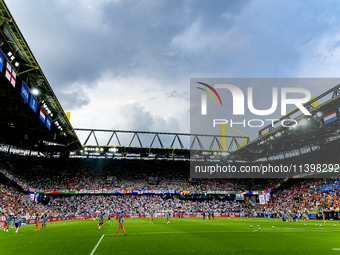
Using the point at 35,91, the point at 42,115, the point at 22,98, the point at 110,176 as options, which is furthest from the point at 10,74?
the point at 110,176

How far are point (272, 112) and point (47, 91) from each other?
28532mm

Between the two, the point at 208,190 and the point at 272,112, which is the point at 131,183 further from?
the point at 272,112

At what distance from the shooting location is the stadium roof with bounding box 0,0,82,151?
18984 mm

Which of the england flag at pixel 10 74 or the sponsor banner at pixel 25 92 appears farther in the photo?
the sponsor banner at pixel 25 92

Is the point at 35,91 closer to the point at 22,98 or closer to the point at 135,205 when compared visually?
the point at 22,98

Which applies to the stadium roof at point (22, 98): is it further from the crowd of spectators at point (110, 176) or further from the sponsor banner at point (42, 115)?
the crowd of spectators at point (110, 176)

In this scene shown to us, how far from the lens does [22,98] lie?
94.3 feet

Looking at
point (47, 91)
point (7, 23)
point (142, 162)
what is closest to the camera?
point (7, 23)

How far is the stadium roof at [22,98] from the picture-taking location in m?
19.0

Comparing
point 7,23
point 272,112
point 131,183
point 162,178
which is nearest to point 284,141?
point 272,112

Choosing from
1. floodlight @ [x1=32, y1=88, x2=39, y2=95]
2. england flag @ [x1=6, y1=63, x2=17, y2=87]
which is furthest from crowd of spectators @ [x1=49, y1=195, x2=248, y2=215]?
england flag @ [x1=6, y1=63, x2=17, y2=87]

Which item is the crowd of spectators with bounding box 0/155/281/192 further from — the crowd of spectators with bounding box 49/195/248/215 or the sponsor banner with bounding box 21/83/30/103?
the sponsor banner with bounding box 21/83/30/103

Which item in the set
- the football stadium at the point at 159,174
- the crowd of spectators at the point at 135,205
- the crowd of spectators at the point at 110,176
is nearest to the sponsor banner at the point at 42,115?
the football stadium at the point at 159,174

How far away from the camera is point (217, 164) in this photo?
68.1 m
